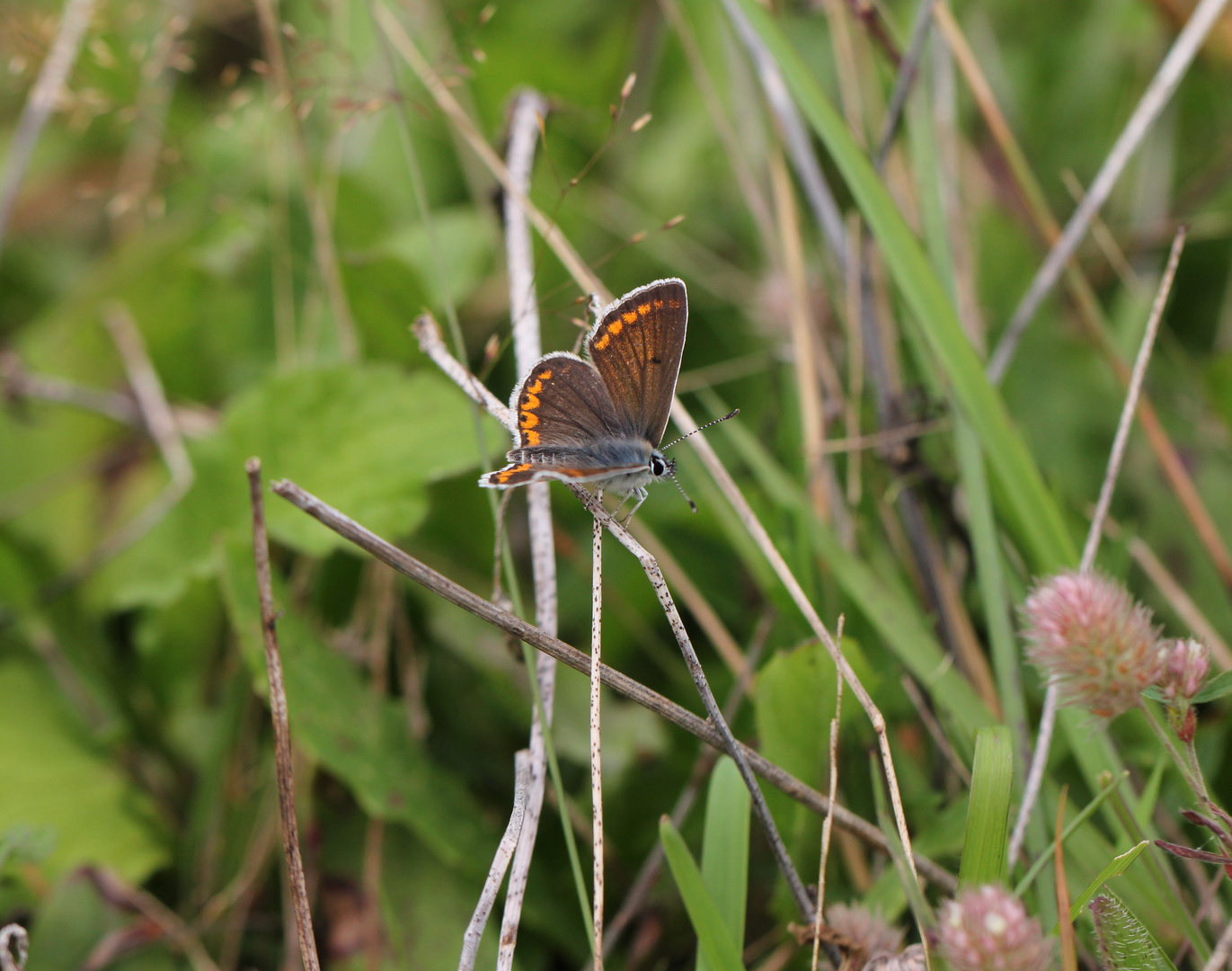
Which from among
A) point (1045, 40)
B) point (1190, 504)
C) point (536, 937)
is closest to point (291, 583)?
point (536, 937)

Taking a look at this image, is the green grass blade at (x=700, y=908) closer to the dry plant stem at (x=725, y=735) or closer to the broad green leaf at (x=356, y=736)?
the dry plant stem at (x=725, y=735)

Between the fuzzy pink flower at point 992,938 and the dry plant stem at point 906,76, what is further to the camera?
the dry plant stem at point 906,76

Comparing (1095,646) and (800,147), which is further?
(800,147)

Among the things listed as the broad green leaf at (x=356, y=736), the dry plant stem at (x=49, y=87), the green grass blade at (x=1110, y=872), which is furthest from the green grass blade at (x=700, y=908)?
the dry plant stem at (x=49, y=87)

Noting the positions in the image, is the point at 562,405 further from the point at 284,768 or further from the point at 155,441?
the point at 155,441

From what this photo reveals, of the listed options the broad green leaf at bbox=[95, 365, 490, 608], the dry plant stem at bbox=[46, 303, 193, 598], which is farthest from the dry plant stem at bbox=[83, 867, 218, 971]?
the dry plant stem at bbox=[46, 303, 193, 598]

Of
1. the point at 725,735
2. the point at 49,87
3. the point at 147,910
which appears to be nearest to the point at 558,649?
the point at 725,735
